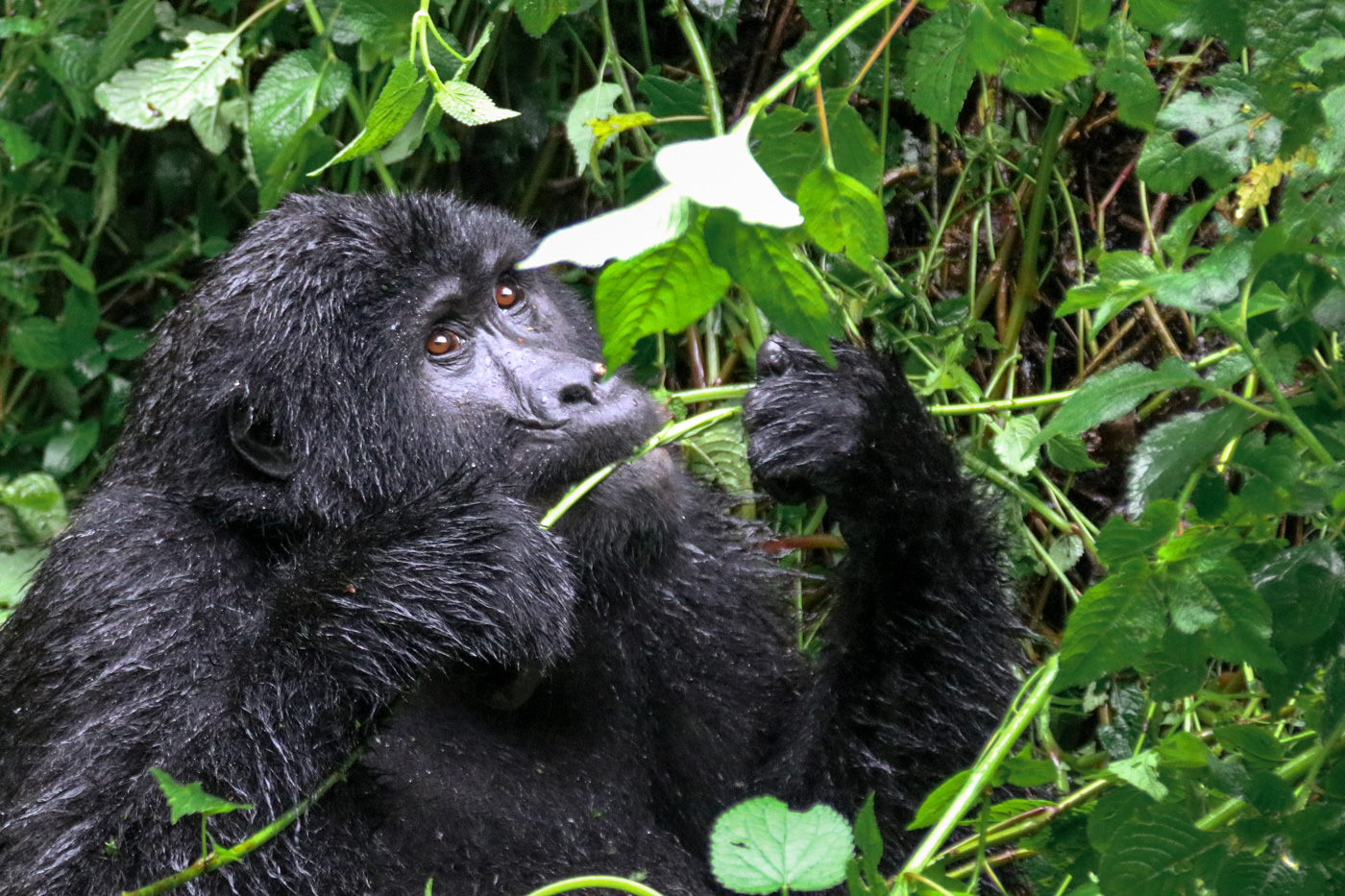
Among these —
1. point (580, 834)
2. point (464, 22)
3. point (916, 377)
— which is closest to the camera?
point (580, 834)

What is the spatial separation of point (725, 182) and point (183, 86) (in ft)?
10.3

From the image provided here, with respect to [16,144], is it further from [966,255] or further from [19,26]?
[966,255]

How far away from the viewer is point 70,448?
4.57m

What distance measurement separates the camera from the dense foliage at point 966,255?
64.1 inches

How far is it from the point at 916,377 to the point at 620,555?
3.17 ft

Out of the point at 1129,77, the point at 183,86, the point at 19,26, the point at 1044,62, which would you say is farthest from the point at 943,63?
the point at 19,26

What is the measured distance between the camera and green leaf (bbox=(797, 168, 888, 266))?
5.35ft

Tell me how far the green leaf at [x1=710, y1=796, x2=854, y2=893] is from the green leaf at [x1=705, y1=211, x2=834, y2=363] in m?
0.56

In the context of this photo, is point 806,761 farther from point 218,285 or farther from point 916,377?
point 218,285

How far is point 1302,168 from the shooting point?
181 cm

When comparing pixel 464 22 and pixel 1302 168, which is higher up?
pixel 1302 168

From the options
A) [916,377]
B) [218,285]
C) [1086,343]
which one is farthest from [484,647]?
[1086,343]

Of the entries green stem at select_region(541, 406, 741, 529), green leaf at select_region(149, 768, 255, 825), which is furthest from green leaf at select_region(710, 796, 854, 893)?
green stem at select_region(541, 406, 741, 529)

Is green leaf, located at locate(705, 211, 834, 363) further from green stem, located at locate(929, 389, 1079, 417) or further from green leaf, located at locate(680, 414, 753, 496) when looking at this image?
green leaf, located at locate(680, 414, 753, 496)
